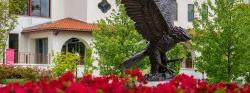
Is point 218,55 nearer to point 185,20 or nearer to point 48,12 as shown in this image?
point 48,12

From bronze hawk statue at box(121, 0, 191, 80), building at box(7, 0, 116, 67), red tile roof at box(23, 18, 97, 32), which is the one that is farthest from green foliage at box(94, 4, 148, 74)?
building at box(7, 0, 116, 67)

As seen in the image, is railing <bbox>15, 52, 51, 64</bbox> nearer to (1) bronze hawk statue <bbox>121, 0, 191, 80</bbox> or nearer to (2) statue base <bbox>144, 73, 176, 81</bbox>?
(1) bronze hawk statue <bbox>121, 0, 191, 80</bbox>

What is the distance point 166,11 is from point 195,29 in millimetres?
12918

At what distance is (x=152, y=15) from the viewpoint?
11578mm

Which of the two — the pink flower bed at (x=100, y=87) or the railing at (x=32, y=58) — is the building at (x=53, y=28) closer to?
the railing at (x=32, y=58)

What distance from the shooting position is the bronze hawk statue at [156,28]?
1155 cm

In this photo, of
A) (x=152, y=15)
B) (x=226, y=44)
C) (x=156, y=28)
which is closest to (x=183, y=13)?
(x=226, y=44)

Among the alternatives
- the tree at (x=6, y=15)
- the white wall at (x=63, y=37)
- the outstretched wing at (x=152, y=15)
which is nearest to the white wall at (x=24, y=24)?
the white wall at (x=63, y=37)

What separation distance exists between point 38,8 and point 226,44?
17319 millimetres

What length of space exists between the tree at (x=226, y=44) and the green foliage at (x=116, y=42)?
2.54 metres

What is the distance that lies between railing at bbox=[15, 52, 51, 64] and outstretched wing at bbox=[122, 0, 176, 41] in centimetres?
2417

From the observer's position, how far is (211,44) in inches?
898

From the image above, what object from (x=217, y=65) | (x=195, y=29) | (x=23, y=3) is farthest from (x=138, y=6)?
(x=23, y=3)

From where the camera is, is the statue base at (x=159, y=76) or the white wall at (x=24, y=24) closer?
the statue base at (x=159, y=76)
